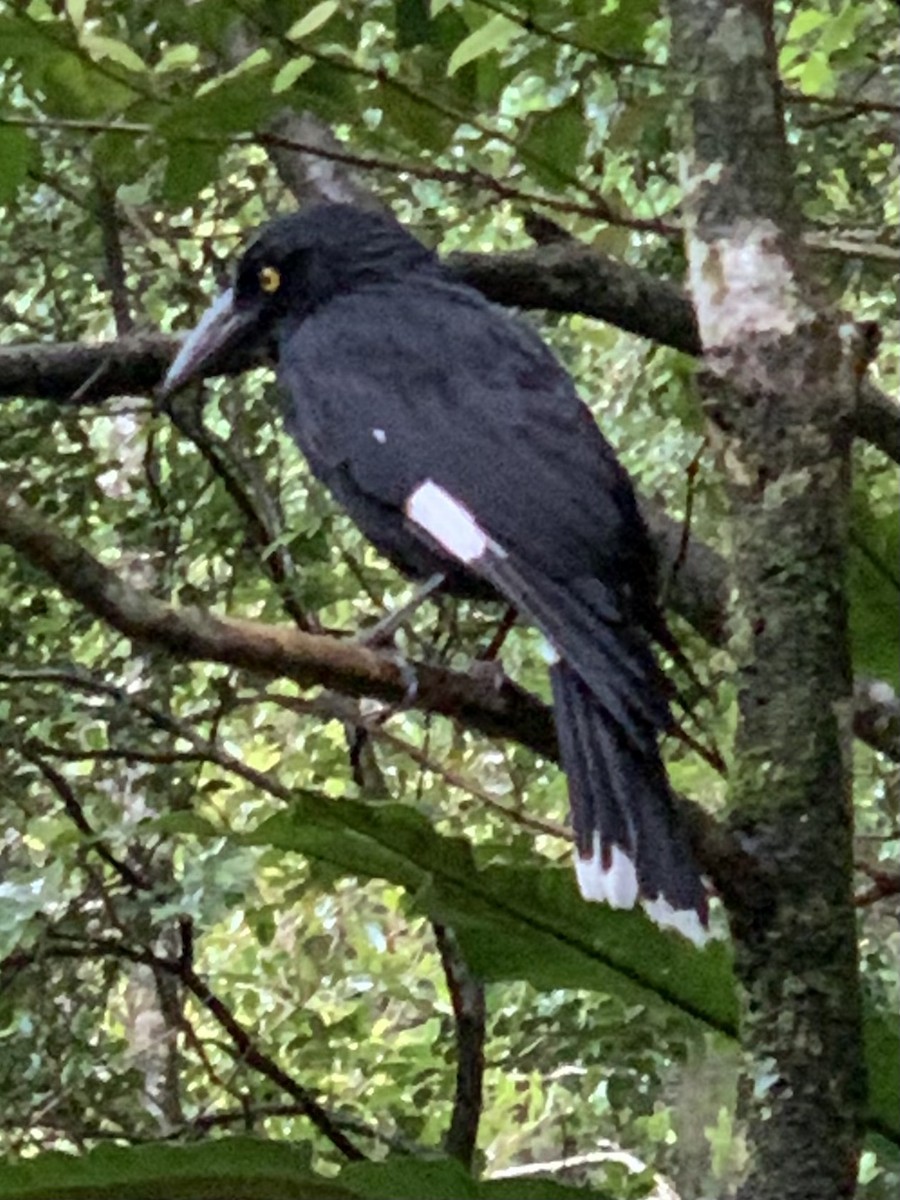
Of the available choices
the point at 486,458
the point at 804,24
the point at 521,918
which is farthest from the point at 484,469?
the point at 804,24

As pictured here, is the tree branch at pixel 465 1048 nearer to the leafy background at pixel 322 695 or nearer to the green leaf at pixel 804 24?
the leafy background at pixel 322 695

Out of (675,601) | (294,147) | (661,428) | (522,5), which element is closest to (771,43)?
(522,5)

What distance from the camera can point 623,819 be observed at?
3.46ft

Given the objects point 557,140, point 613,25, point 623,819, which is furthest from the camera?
point 557,140

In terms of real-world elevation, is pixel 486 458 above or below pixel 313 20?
below

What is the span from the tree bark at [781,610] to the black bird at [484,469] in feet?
0.21

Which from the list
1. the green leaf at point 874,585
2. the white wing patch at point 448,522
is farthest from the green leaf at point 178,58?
the green leaf at point 874,585

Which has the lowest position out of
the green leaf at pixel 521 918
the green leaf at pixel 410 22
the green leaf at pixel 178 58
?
the green leaf at pixel 521 918

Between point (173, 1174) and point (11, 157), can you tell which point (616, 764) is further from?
point (11, 157)

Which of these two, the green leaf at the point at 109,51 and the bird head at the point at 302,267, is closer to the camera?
the green leaf at the point at 109,51

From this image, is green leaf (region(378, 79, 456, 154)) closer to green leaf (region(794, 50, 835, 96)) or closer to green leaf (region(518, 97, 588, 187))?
green leaf (region(518, 97, 588, 187))

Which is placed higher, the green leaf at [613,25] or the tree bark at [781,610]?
the green leaf at [613,25]

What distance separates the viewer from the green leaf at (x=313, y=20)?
1206 millimetres

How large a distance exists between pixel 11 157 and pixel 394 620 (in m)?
0.49
